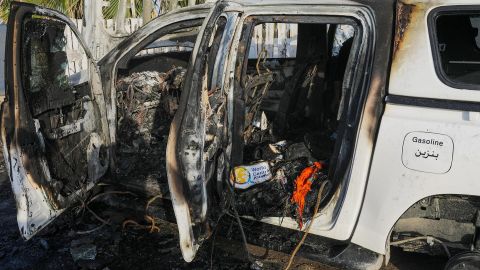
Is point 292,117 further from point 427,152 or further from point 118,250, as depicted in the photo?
point 427,152

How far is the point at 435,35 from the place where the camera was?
252cm

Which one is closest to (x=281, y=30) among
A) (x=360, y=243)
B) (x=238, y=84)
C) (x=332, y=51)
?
(x=332, y=51)

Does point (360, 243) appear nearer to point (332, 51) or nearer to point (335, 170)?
point (335, 170)

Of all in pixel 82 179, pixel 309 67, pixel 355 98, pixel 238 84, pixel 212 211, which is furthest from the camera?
pixel 309 67

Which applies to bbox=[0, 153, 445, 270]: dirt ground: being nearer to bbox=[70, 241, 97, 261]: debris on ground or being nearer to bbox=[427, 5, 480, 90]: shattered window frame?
bbox=[70, 241, 97, 261]: debris on ground

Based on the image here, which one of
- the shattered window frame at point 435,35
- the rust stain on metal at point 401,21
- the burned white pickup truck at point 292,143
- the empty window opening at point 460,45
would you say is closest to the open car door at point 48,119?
the burned white pickup truck at point 292,143

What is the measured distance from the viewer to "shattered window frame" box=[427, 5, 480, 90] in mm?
2416

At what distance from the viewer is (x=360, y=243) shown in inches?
108

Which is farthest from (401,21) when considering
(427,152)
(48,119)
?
(48,119)

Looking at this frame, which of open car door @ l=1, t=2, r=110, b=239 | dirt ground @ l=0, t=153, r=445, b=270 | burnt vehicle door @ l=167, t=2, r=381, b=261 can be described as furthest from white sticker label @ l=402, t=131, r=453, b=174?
open car door @ l=1, t=2, r=110, b=239

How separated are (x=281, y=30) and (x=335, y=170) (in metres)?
7.93

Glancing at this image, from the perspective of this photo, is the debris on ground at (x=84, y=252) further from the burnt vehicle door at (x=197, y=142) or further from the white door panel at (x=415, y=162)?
the white door panel at (x=415, y=162)

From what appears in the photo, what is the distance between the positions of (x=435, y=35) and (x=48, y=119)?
100 inches

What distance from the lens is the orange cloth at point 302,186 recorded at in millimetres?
2962
